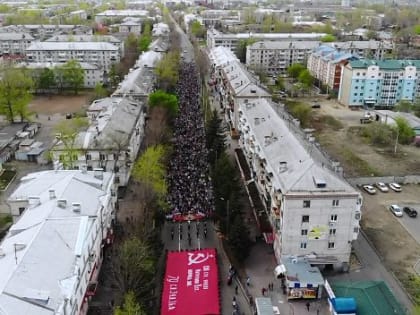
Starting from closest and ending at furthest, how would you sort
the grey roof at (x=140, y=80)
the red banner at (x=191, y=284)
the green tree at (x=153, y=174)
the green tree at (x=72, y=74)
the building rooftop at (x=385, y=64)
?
1. the red banner at (x=191, y=284)
2. the green tree at (x=153, y=174)
3. the grey roof at (x=140, y=80)
4. the building rooftop at (x=385, y=64)
5. the green tree at (x=72, y=74)

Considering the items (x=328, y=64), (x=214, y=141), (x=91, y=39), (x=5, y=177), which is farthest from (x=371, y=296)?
(x=91, y=39)

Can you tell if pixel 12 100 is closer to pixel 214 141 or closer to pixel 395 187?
pixel 214 141

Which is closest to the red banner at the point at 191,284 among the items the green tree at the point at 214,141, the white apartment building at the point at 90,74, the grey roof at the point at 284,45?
the green tree at the point at 214,141

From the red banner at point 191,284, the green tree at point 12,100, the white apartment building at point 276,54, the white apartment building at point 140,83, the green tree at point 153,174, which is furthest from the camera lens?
the white apartment building at point 276,54

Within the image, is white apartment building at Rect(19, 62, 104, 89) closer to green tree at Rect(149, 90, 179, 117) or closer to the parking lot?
green tree at Rect(149, 90, 179, 117)

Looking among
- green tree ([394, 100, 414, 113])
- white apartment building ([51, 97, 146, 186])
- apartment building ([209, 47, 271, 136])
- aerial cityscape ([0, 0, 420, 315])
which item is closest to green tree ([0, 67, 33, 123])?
aerial cityscape ([0, 0, 420, 315])

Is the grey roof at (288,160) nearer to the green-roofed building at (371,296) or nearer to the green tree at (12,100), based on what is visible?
the green-roofed building at (371,296)
